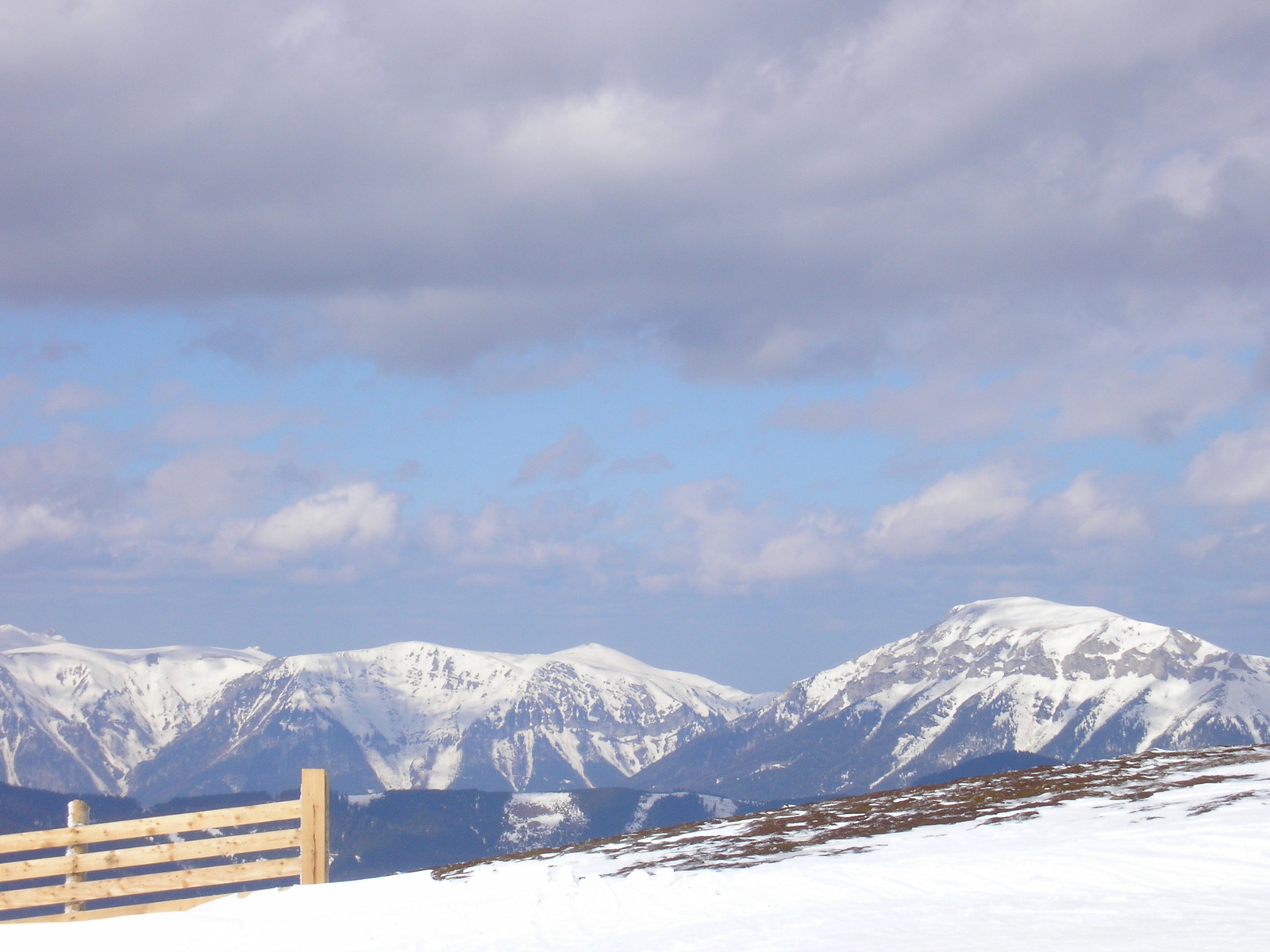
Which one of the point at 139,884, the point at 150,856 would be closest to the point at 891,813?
the point at 150,856

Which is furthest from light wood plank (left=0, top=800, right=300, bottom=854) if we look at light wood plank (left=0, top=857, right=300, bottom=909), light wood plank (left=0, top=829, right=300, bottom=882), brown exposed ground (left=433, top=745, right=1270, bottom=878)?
brown exposed ground (left=433, top=745, right=1270, bottom=878)

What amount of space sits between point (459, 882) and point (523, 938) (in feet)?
20.5

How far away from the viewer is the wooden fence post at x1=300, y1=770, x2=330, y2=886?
22.7 meters

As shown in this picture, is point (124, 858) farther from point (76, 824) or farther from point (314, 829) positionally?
point (314, 829)

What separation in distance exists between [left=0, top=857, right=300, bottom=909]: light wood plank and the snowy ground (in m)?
0.50

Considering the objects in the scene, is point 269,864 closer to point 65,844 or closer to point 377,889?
point 377,889

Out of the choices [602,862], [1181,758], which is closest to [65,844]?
[602,862]

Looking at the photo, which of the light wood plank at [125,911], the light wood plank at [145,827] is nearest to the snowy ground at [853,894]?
the light wood plank at [125,911]

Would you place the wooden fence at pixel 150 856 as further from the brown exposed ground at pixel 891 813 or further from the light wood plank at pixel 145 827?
the brown exposed ground at pixel 891 813

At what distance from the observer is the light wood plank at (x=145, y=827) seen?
864 inches

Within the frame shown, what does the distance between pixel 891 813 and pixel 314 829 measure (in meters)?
14.8

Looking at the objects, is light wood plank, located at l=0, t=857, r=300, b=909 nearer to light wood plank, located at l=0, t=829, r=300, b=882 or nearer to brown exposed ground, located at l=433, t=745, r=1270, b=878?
light wood plank, located at l=0, t=829, r=300, b=882

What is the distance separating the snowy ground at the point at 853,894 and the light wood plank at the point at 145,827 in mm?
1460

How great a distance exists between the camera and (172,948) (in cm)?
1920
